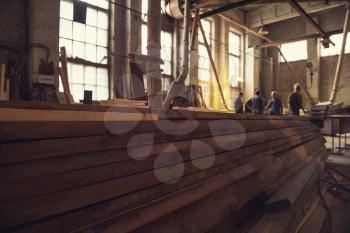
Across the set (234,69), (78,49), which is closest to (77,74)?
(78,49)

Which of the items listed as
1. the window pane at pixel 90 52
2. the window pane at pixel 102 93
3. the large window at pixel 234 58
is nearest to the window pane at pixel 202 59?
the large window at pixel 234 58

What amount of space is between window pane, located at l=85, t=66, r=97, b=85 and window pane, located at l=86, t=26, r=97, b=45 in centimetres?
78

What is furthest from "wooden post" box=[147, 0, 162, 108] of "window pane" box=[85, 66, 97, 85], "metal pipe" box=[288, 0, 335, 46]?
"window pane" box=[85, 66, 97, 85]

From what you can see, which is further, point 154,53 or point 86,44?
point 86,44

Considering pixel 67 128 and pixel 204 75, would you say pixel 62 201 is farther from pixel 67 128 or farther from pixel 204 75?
pixel 204 75

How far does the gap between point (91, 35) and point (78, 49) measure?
628 mm

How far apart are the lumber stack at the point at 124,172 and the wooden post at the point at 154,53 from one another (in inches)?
31.2

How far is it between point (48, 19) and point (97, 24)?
75.0 inches

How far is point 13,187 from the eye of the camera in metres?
1.11

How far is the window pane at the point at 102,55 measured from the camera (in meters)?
8.45

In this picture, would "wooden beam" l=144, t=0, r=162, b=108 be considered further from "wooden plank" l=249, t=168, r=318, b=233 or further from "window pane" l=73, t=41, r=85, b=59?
"window pane" l=73, t=41, r=85, b=59

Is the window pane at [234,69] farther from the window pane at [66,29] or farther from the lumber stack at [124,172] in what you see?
the lumber stack at [124,172]

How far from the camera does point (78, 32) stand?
25.8 ft

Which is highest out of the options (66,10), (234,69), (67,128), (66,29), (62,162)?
(66,10)
